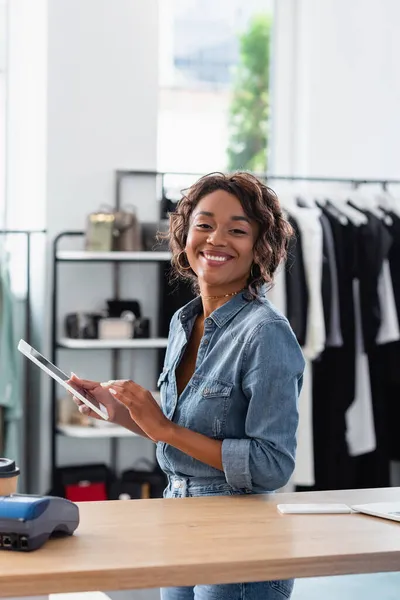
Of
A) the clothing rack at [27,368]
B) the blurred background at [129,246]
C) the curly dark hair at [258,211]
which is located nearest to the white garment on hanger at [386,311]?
the blurred background at [129,246]

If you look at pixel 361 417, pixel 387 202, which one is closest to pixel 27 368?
pixel 361 417

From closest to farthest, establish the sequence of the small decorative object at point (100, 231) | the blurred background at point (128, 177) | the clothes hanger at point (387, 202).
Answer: the small decorative object at point (100, 231) < the blurred background at point (128, 177) < the clothes hanger at point (387, 202)

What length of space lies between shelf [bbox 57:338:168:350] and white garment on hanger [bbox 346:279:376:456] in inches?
35.6

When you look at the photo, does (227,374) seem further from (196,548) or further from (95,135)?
(95,135)

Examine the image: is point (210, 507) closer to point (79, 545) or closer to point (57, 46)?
point (79, 545)

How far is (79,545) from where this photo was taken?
1.83 metres

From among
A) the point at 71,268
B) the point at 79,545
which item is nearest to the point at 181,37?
the point at 71,268

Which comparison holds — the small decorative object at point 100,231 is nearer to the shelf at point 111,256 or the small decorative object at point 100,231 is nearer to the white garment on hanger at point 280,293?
the shelf at point 111,256

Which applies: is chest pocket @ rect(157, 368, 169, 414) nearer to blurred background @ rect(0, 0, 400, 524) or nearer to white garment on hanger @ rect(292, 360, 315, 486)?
blurred background @ rect(0, 0, 400, 524)

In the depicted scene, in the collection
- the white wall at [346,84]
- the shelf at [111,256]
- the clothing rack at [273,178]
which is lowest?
the shelf at [111,256]

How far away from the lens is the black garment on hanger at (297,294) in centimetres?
458

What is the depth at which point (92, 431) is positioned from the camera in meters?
4.60

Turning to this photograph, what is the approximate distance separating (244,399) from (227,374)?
6 cm

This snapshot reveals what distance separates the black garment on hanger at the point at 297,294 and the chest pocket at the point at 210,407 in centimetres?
249
